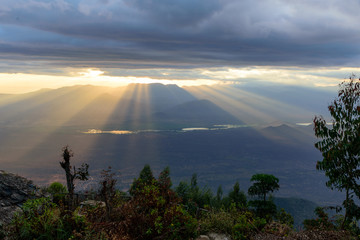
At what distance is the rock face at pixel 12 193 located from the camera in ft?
34.6

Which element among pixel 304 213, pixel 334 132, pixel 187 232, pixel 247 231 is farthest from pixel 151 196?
pixel 304 213

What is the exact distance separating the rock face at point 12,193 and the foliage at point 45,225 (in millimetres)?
3659

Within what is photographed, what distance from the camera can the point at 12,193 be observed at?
12.1m

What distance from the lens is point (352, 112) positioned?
13023mm

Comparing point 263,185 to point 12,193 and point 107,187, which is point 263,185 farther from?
point 107,187

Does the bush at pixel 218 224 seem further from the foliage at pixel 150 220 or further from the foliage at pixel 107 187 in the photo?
the foliage at pixel 107 187

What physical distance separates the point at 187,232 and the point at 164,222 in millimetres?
782

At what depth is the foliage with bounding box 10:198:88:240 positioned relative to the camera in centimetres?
660

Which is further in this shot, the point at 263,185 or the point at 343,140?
the point at 263,185

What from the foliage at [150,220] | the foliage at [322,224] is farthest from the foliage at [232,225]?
the foliage at [322,224]

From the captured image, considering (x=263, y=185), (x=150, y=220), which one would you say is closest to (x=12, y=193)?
(x=150, y=220)

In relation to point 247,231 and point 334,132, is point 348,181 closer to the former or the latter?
point 334,132

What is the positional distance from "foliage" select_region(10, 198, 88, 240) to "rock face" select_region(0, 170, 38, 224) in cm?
366

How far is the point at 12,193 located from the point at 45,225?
22.9ft
